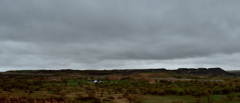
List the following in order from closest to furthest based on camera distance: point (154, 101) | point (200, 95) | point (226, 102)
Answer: point (226, 102) < point (154, 101) < point (200, 95)

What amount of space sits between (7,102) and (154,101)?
16.9 m

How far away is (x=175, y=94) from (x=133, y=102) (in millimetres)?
9901

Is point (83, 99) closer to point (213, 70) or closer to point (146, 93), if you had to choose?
point (146, 93)

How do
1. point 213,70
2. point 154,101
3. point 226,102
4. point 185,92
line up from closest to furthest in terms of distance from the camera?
point 226,102, point 154,101, point 185,92, point 213,70

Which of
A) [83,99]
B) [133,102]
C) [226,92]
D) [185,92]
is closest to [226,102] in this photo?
[185,92]

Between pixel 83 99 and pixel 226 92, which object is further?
pixel 226 92

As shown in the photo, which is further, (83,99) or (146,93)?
(146,93)

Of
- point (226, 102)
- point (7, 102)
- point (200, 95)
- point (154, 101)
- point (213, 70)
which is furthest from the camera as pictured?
point (213, 70)

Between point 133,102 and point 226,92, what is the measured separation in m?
17.5

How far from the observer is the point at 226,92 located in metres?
26.2

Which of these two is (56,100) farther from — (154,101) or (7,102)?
(154,101)

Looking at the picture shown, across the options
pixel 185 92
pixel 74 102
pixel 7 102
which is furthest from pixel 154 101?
pixel 7 102

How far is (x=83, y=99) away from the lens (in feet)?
68.4

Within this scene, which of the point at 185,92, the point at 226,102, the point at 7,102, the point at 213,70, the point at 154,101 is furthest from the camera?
the point at 213,70
